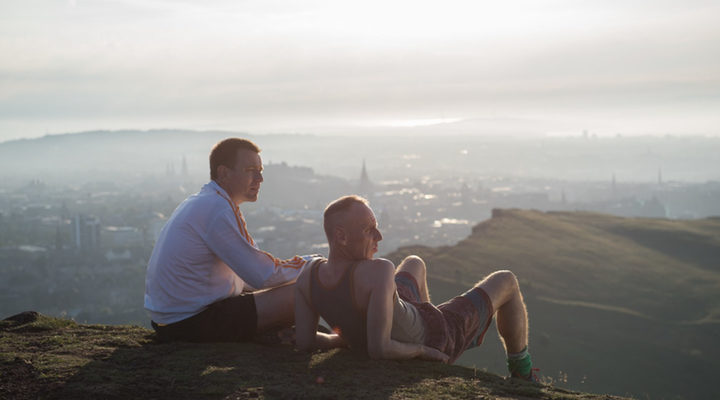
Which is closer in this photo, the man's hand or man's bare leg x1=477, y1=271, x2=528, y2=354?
the man's hand

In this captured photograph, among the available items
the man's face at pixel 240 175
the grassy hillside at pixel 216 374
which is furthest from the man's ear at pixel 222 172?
the grassy hillside at pixel 216 374

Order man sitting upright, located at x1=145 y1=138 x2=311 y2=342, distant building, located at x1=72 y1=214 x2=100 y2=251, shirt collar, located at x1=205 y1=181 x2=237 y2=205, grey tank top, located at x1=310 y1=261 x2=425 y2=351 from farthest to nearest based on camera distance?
distant building, located at x1=72 y1=214 x2=100 y2=251 < shirt collar, located at x1=205 y1=181 x2=237 y2=205 < man sitting upright, located at x1=145 y1=138 x2=311 y2=342 < grey tank top, located at x1=310 y1=261 x2=425 y2=351

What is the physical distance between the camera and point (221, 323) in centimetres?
526

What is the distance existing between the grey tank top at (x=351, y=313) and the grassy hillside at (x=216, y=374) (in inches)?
8.7

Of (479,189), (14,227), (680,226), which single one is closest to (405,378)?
(680,226)

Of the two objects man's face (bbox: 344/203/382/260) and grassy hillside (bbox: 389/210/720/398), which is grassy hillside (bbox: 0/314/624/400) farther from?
grassy hillside (bbox: 389/210/720/398)

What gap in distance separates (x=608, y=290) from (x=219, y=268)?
2746cm

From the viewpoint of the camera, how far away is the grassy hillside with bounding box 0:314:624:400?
4.04 meters

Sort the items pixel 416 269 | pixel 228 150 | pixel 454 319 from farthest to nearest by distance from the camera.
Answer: pixel 416 269
pixel 228 150
pixel 454 319

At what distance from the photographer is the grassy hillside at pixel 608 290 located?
803 inches

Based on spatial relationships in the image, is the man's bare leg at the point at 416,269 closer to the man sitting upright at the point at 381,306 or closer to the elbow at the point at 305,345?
the man sitting upright at the point at 381,306

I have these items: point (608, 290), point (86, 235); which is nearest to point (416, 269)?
point (608, 290)

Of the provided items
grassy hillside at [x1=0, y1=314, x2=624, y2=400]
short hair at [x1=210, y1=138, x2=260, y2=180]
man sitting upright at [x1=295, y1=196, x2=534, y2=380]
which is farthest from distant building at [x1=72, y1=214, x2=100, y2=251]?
man sitting upright at [x1=295, y1=196, x2=534, y2=380]

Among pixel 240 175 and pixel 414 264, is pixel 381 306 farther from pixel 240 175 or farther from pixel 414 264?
pixel 240 175
